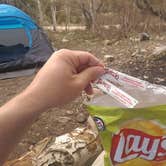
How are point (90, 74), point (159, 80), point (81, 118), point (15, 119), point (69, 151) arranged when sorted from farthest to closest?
point (159, 80)
point (81, 118)
point (69, 151)
point (90, 74)
point (15, 119)

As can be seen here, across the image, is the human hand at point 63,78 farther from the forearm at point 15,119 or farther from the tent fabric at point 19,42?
the tent fabric at point 19,42

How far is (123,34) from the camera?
7.06m

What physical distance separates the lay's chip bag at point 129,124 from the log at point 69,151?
100 cm

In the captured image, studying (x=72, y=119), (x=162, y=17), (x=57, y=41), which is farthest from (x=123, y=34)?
(x=72, y=119)

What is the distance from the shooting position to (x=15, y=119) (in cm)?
88

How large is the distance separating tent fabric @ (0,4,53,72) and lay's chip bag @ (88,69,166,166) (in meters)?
4.15

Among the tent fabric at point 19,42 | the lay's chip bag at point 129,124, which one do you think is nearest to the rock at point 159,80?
the tent fabric at point 19,42

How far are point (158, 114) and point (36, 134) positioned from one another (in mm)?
2125

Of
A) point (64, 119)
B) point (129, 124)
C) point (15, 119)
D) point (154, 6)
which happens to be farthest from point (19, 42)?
point (15, 119)

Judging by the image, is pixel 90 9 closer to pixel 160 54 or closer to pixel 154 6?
pixel 154 6

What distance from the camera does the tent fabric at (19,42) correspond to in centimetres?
519

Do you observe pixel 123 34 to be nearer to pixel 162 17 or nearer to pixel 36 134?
pixel 162 17

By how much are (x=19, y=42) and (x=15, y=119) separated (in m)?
4.87

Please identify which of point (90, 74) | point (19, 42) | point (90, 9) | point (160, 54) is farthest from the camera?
point (90, 9)
